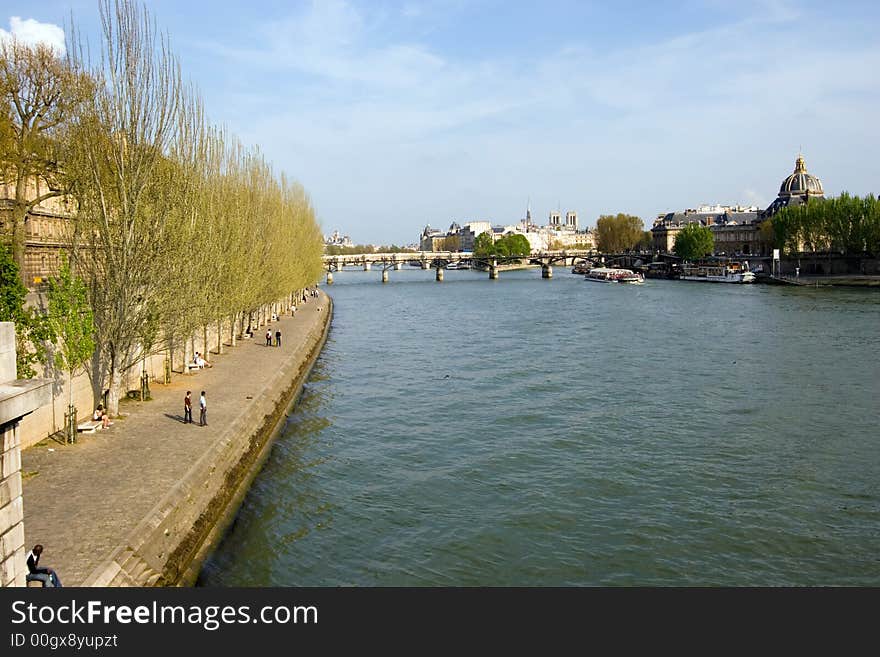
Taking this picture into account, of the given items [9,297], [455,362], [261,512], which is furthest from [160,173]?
[455,362]

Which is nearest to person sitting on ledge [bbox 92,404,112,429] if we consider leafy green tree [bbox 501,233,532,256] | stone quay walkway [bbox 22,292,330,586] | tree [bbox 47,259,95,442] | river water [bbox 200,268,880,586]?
stone quay walkway [bbox 22,292,330,586]

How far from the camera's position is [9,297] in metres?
14.4

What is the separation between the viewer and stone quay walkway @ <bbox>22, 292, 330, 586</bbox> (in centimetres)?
1073

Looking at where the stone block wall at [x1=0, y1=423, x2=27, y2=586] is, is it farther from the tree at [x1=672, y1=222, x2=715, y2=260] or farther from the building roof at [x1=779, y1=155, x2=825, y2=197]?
the building roof at [x1=779, y1=155, x2=825, y2=197]

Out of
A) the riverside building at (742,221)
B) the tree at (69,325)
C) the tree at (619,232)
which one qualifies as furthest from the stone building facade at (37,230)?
the tree at (619,232)

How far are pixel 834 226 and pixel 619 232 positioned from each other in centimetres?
6590

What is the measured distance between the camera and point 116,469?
557 inches

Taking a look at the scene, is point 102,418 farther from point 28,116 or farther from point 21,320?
point 28,116

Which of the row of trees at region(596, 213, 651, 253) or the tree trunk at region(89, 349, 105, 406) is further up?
the row of trees at region(596, 213, 651, 253)

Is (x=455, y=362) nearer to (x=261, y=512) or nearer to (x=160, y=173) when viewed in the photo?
(x=160, y=173)

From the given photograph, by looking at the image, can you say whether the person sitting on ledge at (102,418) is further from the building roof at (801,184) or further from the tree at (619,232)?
the tree at (619,232)

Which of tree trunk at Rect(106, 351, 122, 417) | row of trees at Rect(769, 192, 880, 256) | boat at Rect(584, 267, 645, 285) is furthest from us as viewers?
boat at Rect(584, 267, 645, 285)

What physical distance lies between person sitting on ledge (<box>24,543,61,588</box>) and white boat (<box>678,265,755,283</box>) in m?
94.3
